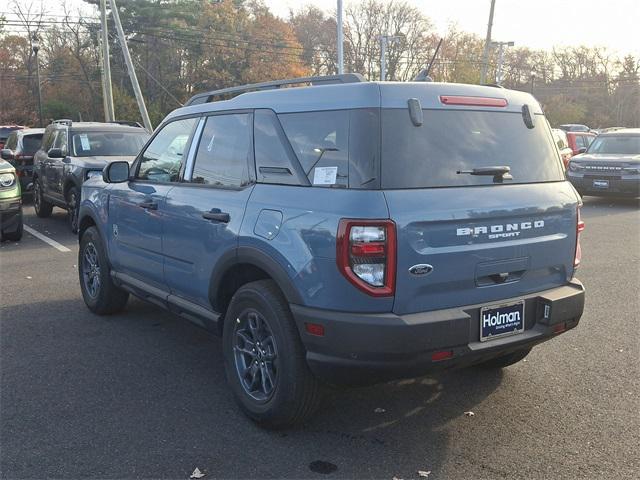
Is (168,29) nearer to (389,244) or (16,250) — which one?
(16,250)

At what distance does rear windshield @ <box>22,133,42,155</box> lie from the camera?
1468cm

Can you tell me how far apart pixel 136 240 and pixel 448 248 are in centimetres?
283

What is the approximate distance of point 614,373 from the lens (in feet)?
14.5

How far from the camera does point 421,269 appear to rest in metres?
3.10

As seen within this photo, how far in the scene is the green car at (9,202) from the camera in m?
9.47

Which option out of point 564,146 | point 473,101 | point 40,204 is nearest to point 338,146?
point 473,101

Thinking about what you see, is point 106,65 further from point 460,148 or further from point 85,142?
point 460,148

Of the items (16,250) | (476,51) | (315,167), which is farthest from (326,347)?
(476,51)

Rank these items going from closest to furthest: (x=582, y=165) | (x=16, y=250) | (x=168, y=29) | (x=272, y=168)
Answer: (x=272, y=168) < (x=16, y=250) < (x=582, y=165) < (x=168, y=29)

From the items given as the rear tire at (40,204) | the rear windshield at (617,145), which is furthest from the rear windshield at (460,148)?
the rear windshield at (617,145)

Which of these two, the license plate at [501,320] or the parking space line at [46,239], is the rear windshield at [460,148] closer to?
the license plate at [501,320]

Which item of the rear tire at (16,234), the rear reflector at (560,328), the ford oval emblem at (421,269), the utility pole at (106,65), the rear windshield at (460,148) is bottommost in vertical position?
the rear tire at (16,234)

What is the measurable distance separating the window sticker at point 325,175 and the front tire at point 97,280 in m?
3.09

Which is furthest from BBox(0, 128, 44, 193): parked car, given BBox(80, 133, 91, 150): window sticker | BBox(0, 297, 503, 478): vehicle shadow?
BBox(0, 297, 503, 478): vehicle shadow
